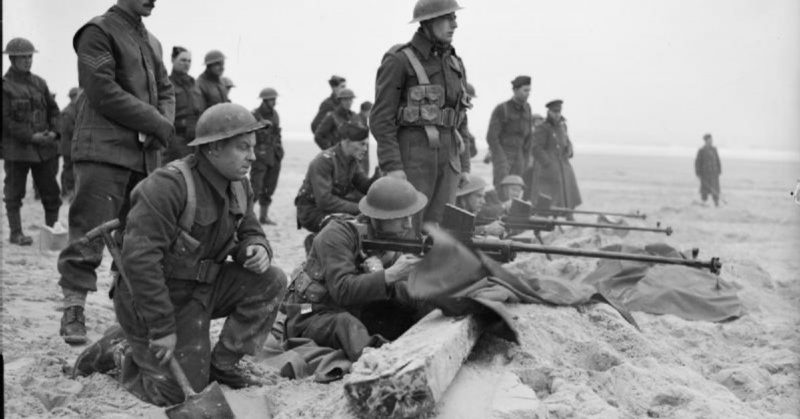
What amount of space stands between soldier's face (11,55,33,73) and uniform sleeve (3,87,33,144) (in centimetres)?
29

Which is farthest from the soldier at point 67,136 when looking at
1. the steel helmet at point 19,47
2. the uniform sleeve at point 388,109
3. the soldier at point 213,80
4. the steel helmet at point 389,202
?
the steel helmet at point 389,202

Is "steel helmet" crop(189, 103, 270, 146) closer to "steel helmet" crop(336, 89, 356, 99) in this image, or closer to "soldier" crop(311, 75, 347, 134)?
"steel helmet" crop(336, 89, 356, 99)

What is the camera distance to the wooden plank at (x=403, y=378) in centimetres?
333

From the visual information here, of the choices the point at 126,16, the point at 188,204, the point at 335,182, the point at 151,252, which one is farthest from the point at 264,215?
the point at 151,252

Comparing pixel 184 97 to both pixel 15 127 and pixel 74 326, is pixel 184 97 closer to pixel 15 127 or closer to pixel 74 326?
pixel 15 127

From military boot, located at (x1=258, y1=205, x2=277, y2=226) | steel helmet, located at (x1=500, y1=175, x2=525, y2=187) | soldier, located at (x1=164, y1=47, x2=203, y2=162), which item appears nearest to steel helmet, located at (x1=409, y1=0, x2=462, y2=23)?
soldier, located at (x1=164, y1=47, x2=203, y2=162)

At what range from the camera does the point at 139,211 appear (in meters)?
3.92

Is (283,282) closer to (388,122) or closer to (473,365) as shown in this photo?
(473,365)

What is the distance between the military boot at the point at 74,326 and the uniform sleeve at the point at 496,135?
7153 millimetres

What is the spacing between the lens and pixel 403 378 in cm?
333

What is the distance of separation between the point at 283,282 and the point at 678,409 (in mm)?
1967

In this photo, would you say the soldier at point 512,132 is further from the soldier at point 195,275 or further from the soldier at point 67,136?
the soldier at point 195,275

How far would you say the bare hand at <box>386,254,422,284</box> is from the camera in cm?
469

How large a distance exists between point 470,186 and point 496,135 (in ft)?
13.4
